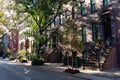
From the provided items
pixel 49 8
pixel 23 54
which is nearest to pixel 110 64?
pixel 49 8

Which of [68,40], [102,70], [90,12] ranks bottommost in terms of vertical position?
[102,70]

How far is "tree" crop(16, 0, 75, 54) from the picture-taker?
126ft

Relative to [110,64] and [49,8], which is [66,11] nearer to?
[49,8]

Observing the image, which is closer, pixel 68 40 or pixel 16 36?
pixel 68 40

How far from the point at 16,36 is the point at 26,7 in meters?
49.4

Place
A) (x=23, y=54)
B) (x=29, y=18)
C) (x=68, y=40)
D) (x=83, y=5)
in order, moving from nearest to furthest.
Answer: (x=68, y=40) < (x=83, y=5) < (x=29, y=18) < (x=23, y=54)

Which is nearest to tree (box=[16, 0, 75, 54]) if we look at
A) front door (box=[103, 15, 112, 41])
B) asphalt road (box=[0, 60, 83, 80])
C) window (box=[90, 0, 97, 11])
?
window (box=[90, 0, 97, 11])

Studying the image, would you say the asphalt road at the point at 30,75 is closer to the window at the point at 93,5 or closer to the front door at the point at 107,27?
the front door at the point at 107,27

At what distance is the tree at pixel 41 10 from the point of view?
126ft

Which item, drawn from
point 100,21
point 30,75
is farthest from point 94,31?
point 30,75

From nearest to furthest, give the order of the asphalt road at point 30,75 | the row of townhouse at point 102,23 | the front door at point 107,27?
the asphalt road at point 30,75, the row of townhouse at point 102,23, the front door at point 107,27

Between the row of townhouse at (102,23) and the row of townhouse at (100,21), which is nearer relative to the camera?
the row of townhouse at (102,23)

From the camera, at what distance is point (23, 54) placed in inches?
2328

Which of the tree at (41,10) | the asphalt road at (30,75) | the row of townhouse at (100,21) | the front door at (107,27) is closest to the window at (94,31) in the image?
the row of townhouse at (100,21)
